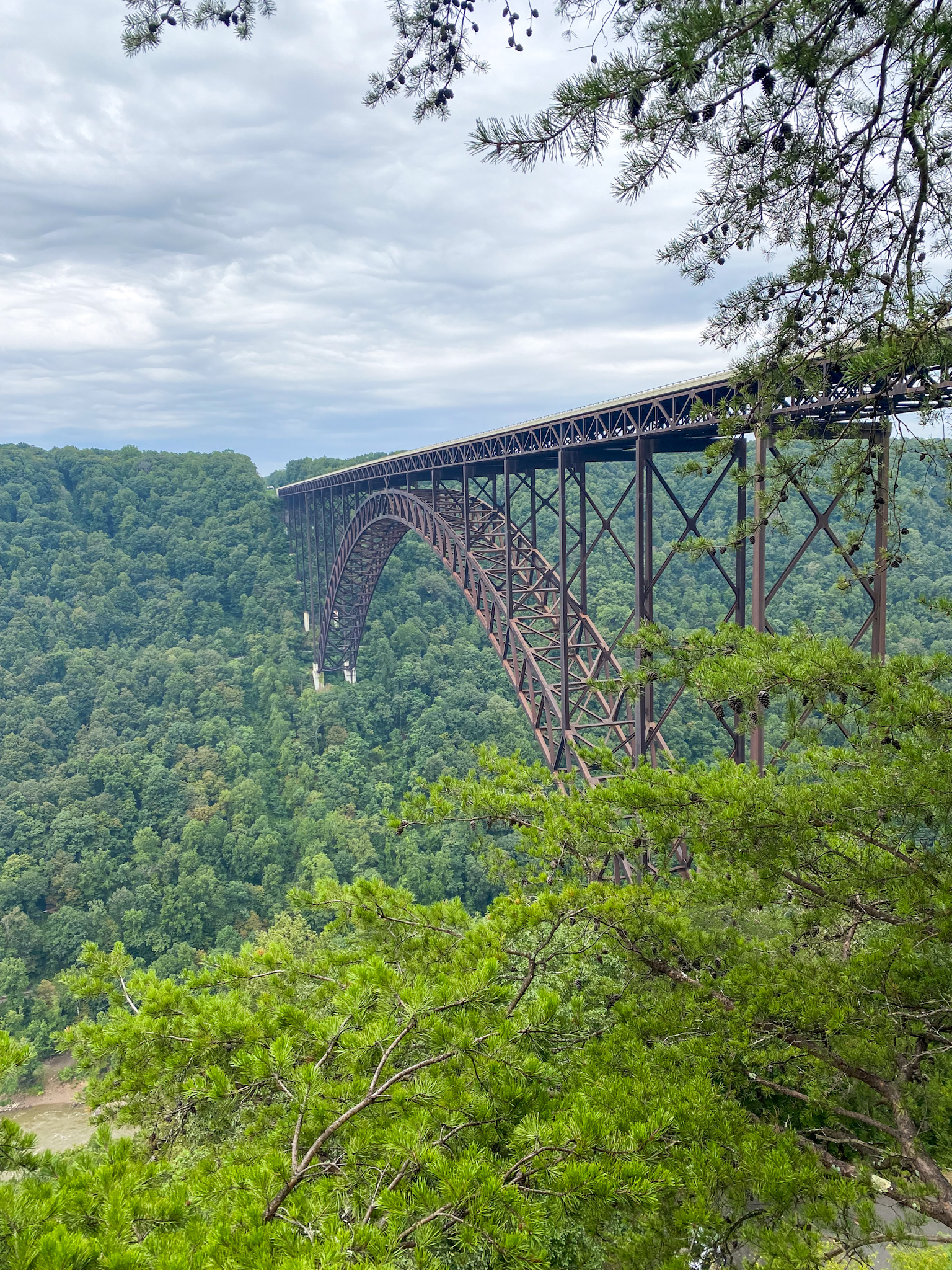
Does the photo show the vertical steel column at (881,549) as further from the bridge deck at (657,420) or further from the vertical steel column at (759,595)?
the vertical steel column at (759,595)

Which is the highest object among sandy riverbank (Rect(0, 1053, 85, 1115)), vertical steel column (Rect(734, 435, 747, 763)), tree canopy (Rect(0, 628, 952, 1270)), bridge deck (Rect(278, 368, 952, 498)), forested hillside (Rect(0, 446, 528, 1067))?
bridge deck (Rect(278, 368, 952, 498))

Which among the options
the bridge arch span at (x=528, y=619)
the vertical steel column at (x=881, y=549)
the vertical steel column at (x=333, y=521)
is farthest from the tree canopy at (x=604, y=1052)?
the vertical steel column at (x=333, y=521)

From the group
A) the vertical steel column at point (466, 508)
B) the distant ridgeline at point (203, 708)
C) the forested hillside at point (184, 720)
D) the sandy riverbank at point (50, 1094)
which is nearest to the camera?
the vertical steel column at point (466, 508)

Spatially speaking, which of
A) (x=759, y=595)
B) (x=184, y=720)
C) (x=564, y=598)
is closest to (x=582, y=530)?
(x=564, y=598)

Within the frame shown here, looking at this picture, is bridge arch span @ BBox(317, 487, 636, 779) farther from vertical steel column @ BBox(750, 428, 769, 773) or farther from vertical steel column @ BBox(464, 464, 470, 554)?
vertical steel column @ BBox(750, 428, 769, 773)

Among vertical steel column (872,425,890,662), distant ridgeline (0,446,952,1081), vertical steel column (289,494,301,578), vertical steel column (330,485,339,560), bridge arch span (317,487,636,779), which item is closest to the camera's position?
vertical steel column (872,425,890,662)

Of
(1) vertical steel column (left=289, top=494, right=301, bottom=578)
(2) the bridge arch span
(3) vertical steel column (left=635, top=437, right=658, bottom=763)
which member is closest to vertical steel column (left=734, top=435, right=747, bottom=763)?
(3) vertical steel column (left=635, top=437, right=658, bottom=763)
